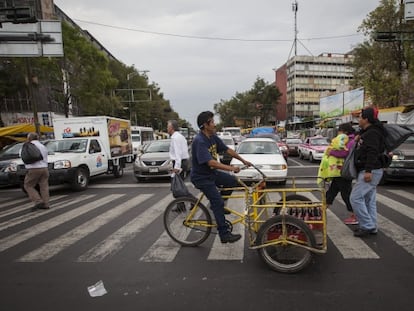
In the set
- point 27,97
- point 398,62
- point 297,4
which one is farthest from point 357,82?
point 27,97

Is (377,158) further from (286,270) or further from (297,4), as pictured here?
(297,4)

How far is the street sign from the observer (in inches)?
431

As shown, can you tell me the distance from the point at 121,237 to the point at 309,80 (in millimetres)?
89603

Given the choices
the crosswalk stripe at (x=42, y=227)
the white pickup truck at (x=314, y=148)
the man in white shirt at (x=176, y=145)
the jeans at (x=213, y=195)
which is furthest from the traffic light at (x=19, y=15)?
the white pickup truck at (x=314, y=148)

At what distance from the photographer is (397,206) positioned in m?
6.38

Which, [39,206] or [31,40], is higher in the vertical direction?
[31,40]

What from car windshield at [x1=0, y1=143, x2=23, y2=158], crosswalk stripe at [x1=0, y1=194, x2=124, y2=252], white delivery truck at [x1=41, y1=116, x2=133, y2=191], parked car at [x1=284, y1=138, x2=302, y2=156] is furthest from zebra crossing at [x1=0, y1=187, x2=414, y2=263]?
parked car at [x1=284, y1=138, x2=302, y2=156]

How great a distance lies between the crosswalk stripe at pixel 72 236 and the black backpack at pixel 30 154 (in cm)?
211

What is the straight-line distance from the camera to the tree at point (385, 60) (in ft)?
69.4

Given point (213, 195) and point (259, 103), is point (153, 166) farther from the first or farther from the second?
point (259, 103)

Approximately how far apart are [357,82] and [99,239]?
2823 cm

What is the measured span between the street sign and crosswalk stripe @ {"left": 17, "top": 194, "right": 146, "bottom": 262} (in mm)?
7829

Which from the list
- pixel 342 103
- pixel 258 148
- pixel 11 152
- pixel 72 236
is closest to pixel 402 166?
pixel 258 148

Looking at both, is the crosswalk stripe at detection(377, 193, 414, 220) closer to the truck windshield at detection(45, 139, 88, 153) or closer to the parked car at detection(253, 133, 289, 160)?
the parked car at detection(253, 133, 289, 160)
